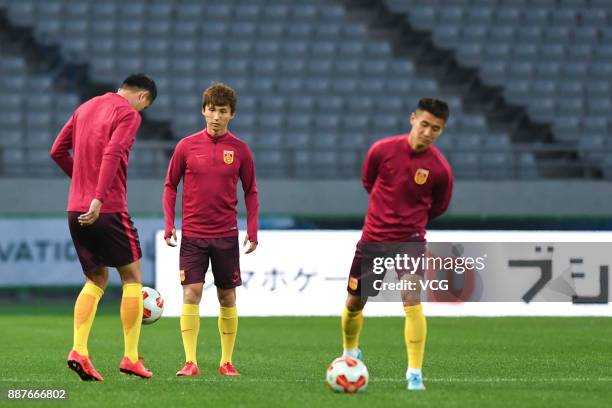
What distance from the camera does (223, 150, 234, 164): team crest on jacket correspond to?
8.66 m

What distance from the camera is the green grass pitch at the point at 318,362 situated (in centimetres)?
722

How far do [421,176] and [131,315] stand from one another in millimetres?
2046

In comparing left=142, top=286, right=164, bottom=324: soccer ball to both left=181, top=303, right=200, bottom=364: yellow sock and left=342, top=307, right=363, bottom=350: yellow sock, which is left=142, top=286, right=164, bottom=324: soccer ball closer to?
left=181, top=303, right=200, bottom=364: yellow sock

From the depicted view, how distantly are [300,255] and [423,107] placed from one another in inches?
347

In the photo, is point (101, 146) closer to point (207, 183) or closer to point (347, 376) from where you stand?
point (207, 183)

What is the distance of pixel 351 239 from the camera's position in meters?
16.4

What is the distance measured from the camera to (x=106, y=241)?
25.9 ft

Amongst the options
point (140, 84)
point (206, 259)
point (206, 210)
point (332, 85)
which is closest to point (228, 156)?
point (206, 210)

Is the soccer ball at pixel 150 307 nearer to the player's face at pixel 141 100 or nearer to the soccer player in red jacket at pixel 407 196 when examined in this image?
the player's face at pixel 141 100

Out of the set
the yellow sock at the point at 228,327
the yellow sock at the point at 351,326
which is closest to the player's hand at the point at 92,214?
the yellow sock at the point at 228,327

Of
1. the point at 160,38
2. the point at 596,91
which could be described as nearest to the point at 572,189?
the point at 596,91

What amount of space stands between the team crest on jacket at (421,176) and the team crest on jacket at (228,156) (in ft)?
5.04

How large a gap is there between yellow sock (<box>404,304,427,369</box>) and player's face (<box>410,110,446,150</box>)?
0.97 metres

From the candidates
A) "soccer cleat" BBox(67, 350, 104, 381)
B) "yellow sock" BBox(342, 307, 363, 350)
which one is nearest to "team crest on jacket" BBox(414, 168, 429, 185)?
"yellow sock" BBox(342, 307, 363, 350)
